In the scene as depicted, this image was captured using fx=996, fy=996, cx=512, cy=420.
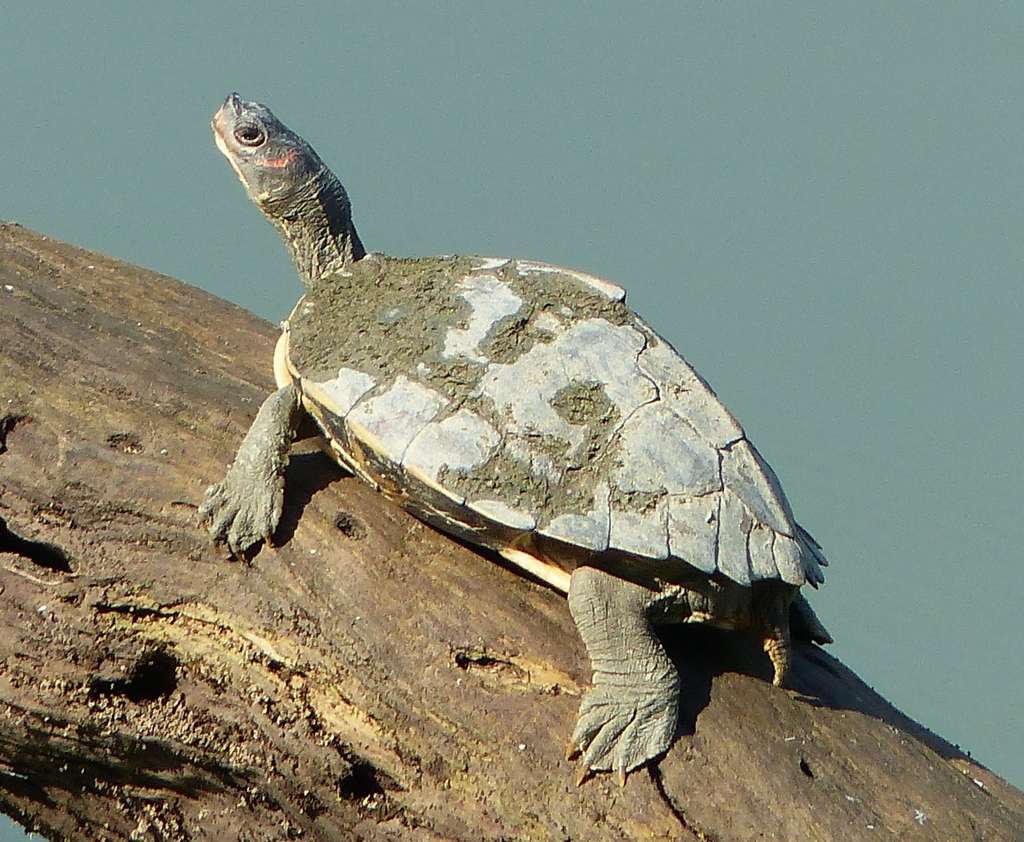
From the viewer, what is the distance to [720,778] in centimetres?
313

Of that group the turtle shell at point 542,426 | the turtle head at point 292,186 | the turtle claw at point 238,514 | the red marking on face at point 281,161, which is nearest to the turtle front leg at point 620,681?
the turtle shell at point 542,426

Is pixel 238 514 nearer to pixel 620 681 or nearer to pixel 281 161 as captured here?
pixel 620 681

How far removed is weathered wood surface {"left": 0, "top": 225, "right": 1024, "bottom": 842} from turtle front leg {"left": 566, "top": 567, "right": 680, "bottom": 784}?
7 cm

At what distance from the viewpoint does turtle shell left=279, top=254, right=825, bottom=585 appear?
3.14 meters

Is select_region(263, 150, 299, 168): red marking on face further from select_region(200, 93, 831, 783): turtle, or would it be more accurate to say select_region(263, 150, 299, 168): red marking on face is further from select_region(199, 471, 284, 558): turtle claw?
select_region(199, 471, 284, 558): turtle claw

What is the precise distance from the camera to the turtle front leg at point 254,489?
10.8ft

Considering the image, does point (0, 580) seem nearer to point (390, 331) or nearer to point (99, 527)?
point (99, 527)

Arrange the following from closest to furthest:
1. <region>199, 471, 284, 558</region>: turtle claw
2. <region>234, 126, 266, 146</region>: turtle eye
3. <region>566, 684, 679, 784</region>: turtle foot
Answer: <region>566, 684, 679, 784</region>: turtle foot, <region>199, 471, 284, 558</region>: turtle claw, <region>234, 126, 266, 146</region>: turtle eye

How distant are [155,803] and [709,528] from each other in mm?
2128

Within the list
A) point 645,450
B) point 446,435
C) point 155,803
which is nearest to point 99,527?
point 155,803

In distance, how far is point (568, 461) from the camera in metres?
3.21

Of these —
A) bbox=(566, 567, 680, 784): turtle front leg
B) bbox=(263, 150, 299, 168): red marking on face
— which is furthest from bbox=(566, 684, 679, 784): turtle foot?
bbox=(263, 150, 299, 168): red marking on face

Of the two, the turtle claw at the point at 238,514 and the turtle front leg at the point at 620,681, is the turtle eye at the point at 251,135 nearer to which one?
the turtle claw at the point at 238,514

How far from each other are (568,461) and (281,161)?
2001 millimetres
